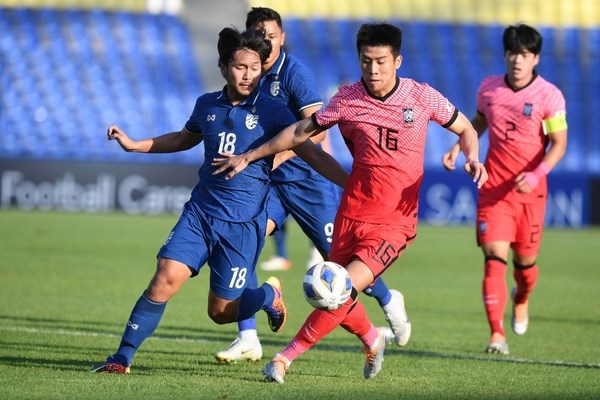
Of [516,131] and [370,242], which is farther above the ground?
[516,131]

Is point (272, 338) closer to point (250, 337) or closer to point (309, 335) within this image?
point (250, 337)

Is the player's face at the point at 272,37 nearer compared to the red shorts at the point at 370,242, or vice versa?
the red shorts at the point at 370,242

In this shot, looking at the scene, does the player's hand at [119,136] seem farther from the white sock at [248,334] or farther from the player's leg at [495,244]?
the player's leg at [495,244]

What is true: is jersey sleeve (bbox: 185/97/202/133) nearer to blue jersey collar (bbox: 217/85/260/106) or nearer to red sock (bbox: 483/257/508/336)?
blue jersey collar (bbox: 217/85/260/106)

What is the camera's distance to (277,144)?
6.45 meters

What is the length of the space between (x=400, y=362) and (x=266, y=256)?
967 centimetres

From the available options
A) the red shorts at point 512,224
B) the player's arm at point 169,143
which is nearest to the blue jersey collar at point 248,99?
the player's arm at point 169,143

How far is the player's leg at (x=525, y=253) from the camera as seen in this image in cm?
897

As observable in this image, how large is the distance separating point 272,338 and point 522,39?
3.14 metres

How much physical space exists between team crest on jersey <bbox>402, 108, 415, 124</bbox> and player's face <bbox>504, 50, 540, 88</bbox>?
249 centimetres

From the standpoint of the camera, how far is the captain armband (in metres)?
8.70

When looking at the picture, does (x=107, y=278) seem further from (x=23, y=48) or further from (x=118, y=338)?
(x=23, y=48)

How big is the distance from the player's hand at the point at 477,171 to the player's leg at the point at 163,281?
1.65 meters

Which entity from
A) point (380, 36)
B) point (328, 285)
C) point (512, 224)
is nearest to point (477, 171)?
point (380, 36)
